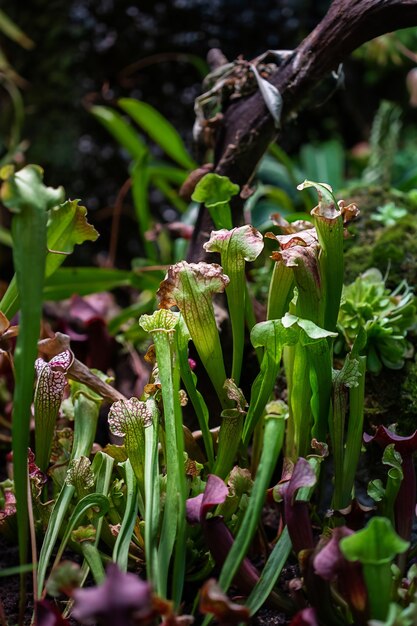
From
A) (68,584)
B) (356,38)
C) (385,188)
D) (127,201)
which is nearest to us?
(68,584)

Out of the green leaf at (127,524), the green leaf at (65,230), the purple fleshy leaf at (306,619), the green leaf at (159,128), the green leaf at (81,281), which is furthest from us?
the green leaf at (159,128)

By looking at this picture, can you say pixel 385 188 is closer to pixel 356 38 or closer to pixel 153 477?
pixel 356 38

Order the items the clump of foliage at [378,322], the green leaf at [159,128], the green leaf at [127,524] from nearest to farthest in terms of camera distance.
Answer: the green leaf at [127,524], the clump of foliage at [378,322], the green leaf at [159,128]

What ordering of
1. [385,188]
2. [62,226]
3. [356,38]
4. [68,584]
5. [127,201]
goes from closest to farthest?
1. [68,584]
2. [62,226]
3. [356,38]
4. [385,188]
5. [127,201]

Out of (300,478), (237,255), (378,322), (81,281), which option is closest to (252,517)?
(300,478)

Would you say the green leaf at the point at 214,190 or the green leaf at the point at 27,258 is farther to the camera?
the green leaf at the point at 214,190

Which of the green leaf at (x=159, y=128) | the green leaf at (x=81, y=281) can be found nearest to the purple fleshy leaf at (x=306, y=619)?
the green leaf at (x=81, y=281)

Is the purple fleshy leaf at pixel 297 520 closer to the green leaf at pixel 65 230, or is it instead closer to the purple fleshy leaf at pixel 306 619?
the purple fleshy leaf at pixel 306 619

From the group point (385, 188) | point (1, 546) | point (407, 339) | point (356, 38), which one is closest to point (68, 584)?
point (1, 546)
